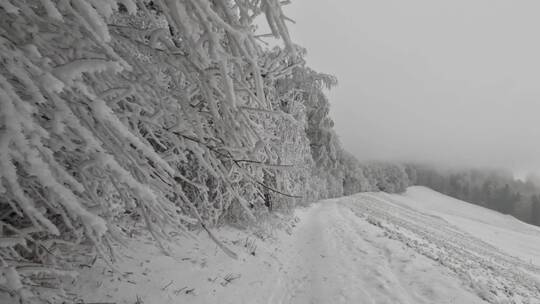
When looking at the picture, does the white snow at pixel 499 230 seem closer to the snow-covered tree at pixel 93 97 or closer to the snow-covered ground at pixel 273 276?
the snow-covered ground at pixel 273 276

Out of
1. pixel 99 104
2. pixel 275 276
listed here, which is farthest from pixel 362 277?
pixel 99 104

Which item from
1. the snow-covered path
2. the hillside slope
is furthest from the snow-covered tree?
the snow-covered path

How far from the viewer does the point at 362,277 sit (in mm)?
6984

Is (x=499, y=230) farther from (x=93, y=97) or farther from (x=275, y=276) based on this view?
(x=93, y=97)

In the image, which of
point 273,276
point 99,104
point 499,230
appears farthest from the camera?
point 499,230

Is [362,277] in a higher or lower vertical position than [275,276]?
higher

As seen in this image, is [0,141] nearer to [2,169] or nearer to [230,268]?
[2,169]

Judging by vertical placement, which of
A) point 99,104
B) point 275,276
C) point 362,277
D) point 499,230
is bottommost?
point 499,230

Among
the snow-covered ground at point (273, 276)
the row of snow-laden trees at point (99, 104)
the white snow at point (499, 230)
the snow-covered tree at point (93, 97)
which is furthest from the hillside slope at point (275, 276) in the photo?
the white snow at point (499, 230)

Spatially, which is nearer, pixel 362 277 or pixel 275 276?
pixel 275 276

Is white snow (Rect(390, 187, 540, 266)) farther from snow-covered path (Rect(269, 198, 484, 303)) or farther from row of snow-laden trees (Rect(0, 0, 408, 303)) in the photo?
row of snow-laden trees (Rect(0, 0, 408, 303))

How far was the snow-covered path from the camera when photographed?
5945 millimetres

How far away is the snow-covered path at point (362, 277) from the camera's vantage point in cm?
595

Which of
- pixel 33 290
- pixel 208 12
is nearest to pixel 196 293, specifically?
pixel 33 290
